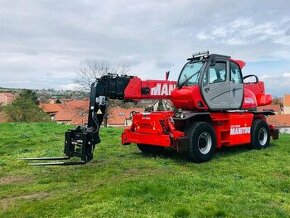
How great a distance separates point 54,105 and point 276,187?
87354 mm

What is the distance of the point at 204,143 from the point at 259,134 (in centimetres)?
296

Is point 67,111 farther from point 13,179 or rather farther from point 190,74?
point 13,179

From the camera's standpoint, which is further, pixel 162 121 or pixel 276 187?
pixel 162 121

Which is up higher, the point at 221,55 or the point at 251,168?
the point at 221,55

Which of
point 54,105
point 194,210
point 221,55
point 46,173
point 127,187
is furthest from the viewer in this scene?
point 54,105

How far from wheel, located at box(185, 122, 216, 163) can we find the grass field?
0.26m

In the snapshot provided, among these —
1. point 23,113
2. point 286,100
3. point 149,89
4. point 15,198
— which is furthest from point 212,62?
point 286,100

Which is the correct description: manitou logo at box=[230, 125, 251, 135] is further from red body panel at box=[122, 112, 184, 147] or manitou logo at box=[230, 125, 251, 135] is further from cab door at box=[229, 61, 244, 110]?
red body panel at box=[122, 112, 184, 147]

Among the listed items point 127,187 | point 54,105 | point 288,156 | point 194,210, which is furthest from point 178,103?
point 54,105

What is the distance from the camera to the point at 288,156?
38.2 feet

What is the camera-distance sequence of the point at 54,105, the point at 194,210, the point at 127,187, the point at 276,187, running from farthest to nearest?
the point at 54,105 < the point at 276,187 < the point at 127,187 < the point at 194,210

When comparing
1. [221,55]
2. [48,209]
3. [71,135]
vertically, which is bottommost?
[48,209]

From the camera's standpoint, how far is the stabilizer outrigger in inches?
358

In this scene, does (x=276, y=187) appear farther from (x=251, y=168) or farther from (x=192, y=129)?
(x=192, y=129)
